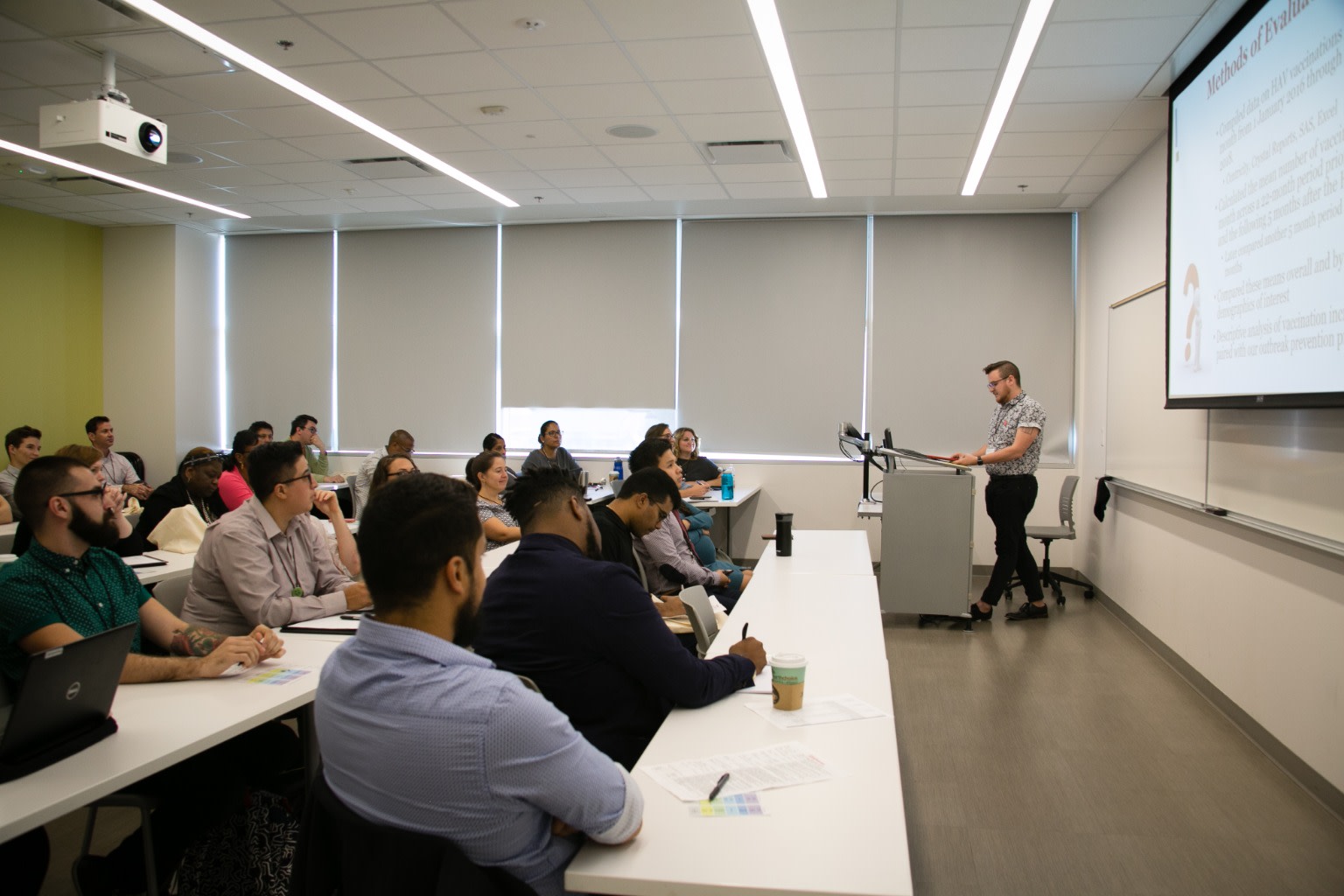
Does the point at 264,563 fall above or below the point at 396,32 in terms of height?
below

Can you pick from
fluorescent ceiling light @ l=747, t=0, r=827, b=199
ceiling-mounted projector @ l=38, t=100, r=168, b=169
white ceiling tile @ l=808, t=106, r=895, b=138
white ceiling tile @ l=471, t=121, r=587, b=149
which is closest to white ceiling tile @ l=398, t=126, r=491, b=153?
white ceiling tile @ l=471, t=121, r=587, b=149

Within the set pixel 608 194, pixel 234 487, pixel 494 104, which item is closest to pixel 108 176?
pixel 234 487

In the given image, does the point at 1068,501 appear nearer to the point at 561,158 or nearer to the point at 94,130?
the point at 561,158

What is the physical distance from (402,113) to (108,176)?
3078 millimetres

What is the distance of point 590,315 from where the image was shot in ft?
28.4

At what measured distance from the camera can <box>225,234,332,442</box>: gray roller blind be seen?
9266mm

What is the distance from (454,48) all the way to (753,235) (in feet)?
14.3

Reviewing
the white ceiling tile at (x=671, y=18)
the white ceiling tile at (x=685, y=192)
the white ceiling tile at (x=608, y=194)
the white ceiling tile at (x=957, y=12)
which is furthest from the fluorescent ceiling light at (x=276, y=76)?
the white ceiling tile at (x=957, y=12)

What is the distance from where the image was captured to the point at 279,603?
112 inches

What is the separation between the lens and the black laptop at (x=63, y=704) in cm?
170

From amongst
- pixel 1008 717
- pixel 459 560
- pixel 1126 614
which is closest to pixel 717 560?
pixel 1008 717

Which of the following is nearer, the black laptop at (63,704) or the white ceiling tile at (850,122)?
the black laptop at (63,704)

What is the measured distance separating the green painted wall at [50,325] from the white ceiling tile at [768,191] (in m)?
6.31

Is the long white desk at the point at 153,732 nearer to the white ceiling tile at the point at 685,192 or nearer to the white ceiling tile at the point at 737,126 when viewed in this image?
the white ceiling tile at the point at 737,126
